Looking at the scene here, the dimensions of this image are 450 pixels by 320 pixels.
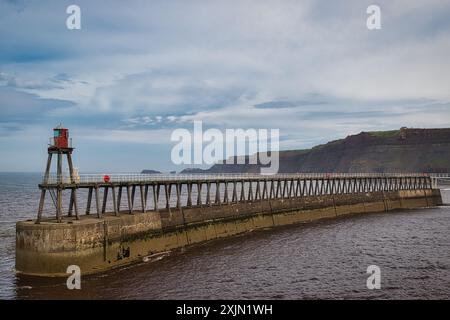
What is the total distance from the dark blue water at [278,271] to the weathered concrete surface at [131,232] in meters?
1.43

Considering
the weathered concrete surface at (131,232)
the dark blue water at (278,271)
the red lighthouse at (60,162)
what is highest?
the red lighthouse at (60,162)

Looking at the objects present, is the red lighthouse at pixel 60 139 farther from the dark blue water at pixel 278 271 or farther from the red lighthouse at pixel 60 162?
the dark blue water at pixel 278 271

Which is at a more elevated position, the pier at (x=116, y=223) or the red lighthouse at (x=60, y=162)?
the red lighthouse at (x=60, y=162)

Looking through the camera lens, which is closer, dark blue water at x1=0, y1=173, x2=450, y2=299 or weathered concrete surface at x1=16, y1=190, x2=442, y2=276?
dark blue water at x1=0, y1=173, x2=450, y2=299

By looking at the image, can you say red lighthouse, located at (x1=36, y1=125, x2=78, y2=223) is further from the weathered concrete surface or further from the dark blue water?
the dark blue water

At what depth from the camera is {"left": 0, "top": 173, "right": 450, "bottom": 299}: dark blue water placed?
2694 centimetres

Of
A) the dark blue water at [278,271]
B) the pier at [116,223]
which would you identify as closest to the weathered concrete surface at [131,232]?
the pier at [116,223]

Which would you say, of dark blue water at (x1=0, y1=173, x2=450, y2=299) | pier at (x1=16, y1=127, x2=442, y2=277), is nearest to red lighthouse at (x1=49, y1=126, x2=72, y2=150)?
pier at (x1=16, y1=127, x2=442, y2=277)

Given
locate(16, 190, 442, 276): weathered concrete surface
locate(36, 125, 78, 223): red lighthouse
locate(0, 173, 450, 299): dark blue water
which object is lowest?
locate(0, 173, 450, 299): dark blue water

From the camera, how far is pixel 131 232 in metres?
35.6

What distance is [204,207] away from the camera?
1839 inches

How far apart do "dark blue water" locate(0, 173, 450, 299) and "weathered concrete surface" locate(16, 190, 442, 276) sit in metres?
1.43

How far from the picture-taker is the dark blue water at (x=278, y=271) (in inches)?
1061
